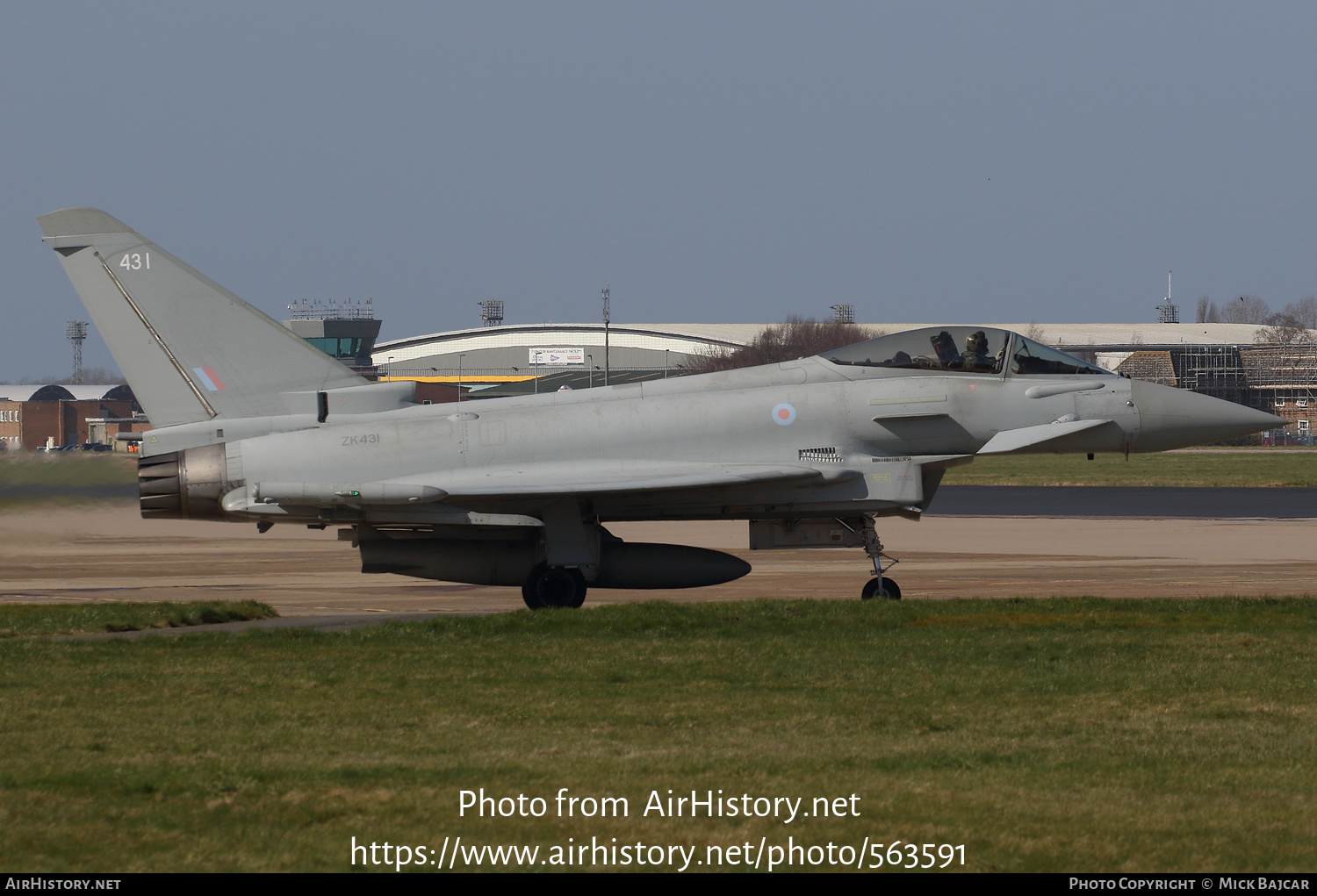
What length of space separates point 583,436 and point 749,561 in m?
8.54

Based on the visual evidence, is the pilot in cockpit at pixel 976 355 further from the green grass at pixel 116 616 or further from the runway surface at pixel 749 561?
Answer: the green grass at pixel 116 616

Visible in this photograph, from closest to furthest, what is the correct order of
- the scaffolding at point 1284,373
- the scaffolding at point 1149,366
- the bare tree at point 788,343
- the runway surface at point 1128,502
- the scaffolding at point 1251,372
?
the runway surface at point 1128,502, the bare tree at point 788,343, the scaffolding at point 1149,366, the scaffolding at point 1251,372, the scaffolding at point 1284,373

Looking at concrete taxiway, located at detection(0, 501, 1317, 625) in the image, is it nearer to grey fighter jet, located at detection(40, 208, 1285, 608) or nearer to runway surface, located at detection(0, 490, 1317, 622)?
runway surface, located at detection(0, 490, 1317, 622)

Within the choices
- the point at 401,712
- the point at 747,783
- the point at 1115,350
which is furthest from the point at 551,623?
the point at 1115,350

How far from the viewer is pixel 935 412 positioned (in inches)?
594

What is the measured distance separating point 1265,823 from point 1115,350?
10188cm

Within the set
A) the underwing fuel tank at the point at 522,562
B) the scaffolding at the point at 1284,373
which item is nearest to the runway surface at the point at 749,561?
the underwing fuel tank at the point at 522,562

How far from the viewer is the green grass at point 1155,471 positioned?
152ft

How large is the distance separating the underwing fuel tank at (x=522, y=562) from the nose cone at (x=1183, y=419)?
16.9ft

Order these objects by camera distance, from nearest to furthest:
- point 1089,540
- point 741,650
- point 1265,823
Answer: point 1265,823 → point 741,650 → point 1089,540

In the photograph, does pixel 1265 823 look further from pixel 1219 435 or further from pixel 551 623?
pixel 1219 435

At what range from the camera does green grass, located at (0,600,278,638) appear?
13.0 metres

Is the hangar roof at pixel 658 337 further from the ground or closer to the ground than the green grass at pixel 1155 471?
further from the ground

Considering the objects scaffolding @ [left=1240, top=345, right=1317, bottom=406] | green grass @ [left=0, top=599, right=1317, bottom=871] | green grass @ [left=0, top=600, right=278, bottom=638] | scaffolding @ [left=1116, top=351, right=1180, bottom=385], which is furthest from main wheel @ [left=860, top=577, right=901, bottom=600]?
scaffolding @ [left=1240, top=345, right=1317, bottom=406]
